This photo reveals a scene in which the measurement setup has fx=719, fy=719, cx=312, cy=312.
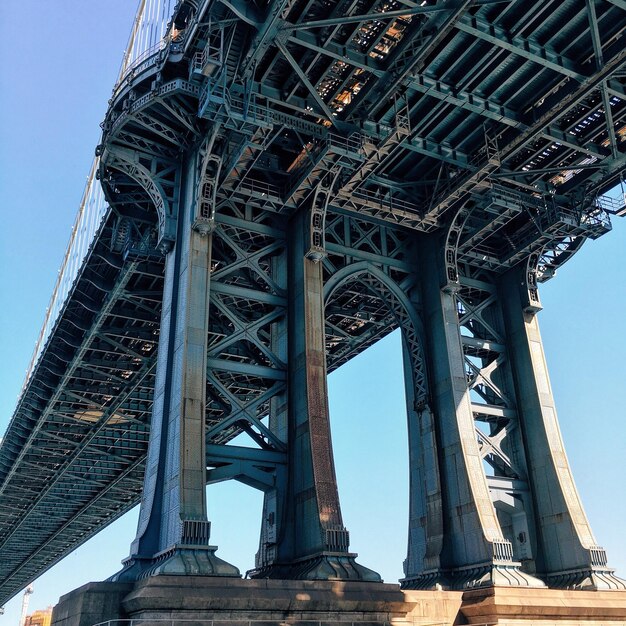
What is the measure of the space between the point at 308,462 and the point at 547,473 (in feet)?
36.4

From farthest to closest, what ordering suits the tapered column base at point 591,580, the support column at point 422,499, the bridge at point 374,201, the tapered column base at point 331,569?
the support column at point 422,499 < the tapered column base at point 591,580 < the bridge at point 374,201 < the tapered column base at point 331,569

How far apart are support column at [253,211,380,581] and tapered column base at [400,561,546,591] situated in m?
4.78

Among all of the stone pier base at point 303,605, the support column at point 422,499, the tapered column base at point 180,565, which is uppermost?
the support column at point 422,499

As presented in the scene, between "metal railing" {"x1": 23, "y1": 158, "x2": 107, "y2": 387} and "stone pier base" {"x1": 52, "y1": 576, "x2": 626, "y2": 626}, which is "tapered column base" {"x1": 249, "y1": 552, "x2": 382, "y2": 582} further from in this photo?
"metal railing" {"x1": 23, "y1": 158, "x2": 107, "y2": 387}

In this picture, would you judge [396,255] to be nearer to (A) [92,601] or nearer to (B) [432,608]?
(B) [432,608]

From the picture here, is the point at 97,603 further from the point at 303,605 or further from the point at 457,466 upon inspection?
the point at 457,466

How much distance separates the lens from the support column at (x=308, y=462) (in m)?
21.6

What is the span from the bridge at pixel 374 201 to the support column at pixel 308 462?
0.11 metres

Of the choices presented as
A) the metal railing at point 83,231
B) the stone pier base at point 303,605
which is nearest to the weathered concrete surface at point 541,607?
the stone pier base at point 303,605

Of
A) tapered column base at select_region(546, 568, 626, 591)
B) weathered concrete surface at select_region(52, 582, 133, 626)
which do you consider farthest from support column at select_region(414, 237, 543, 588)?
weathered concrete surface at select_region(52, 582, 133, 626)

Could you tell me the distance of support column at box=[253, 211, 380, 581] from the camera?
21.6 metres

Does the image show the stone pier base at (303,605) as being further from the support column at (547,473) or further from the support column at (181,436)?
the support column at (547,473)

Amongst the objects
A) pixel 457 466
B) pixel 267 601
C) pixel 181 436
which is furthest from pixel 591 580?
pixel 181 436

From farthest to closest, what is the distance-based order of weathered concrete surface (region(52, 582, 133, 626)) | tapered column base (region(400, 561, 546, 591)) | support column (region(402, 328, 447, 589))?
support column (region(402, 328, 447, 589)) < tapered column base (region(400, 561, 546, 591)) < weathered concrete surface (region(52, 582, 133, 626))
